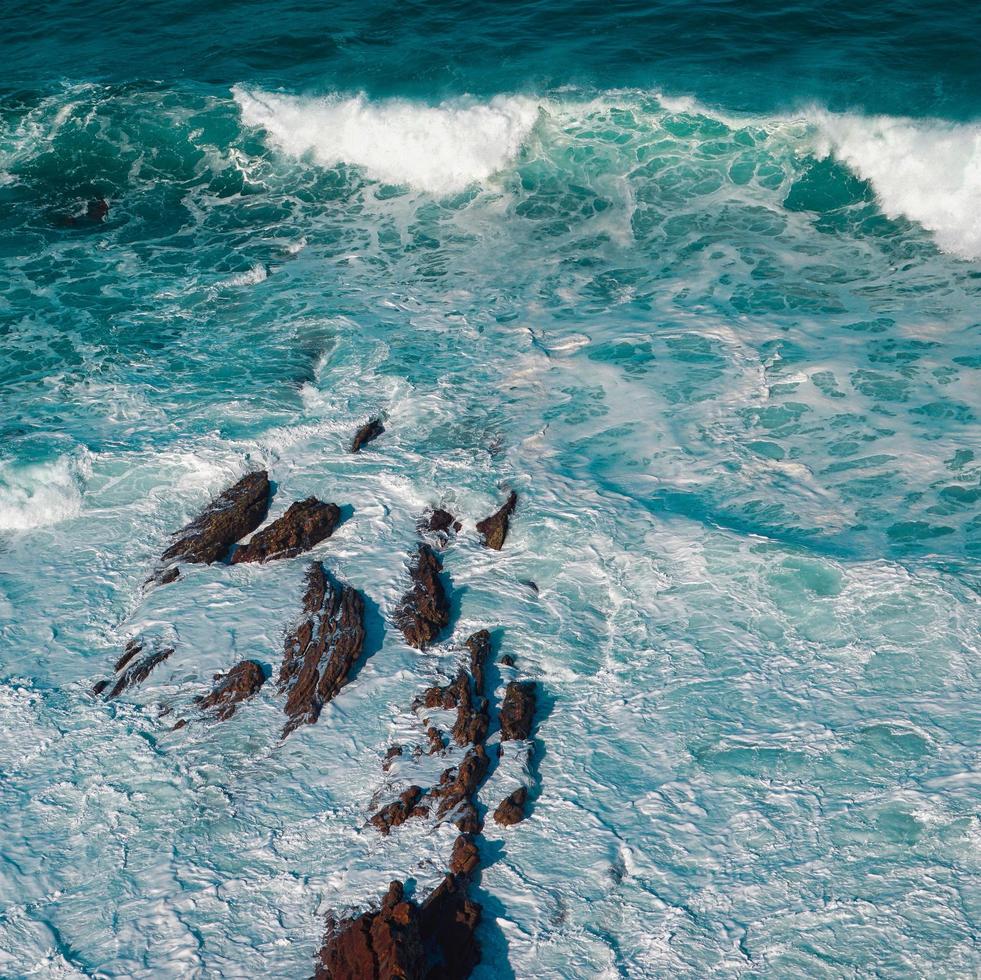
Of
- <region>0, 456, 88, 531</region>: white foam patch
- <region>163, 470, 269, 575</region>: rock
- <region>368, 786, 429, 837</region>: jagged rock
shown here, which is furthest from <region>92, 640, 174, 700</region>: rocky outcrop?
<region>368, 786, 429, 837</region>: jagged rock

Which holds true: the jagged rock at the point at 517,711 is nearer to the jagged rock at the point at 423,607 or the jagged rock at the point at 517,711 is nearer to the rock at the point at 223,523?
the jagged rock at the point at 423,607

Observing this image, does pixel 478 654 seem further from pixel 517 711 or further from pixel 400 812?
pixel 400 812

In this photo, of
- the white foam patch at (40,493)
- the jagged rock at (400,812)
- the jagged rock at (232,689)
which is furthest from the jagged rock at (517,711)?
the white foam patch at (40,493)

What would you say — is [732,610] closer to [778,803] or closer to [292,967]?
[778,803]

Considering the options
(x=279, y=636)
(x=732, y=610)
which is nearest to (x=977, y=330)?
(x=732, y=610)

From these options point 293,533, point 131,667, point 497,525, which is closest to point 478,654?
point 497,525
